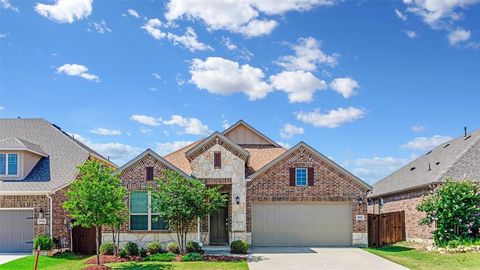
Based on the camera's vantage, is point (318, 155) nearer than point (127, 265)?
No

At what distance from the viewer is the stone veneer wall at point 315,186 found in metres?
24.5

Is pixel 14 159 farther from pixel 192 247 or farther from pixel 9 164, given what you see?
pixel 192 247

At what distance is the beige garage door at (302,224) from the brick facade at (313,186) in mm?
399

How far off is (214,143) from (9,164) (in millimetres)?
10077

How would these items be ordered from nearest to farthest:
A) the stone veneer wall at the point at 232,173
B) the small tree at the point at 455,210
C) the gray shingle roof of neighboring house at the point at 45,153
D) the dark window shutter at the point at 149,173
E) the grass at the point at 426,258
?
the grass at the point at 426,258 < the small tree at the point at 455,210 < the dark window shutter at the point at 149,173 < the stone veneer wall at the point at 232,173 < the gray shingle roof of neighboring house at the point at 45,153

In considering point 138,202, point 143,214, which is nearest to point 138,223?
point 143,214

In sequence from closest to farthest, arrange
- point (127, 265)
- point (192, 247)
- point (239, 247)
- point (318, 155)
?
point (127, 265) → point (192, 247) → point (239, 247) → point (318, 155)

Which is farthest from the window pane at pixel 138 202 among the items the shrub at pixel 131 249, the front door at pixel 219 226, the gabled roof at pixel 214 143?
the front door at pixel 219 226

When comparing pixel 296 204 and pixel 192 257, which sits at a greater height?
pixel 296 204

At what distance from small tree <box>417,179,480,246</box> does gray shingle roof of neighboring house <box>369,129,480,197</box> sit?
56.3 inches

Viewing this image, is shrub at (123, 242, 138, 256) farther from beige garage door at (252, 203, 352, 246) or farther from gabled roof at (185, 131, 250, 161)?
beige garage door at (252, 203, 352, 246)

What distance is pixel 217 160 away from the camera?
23.5 metres

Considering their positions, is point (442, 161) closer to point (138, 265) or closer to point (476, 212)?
point (476, 212)

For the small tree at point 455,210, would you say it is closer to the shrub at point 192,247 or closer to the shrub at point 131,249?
the shrub at point 192,247
